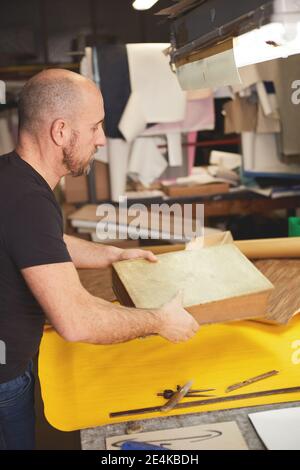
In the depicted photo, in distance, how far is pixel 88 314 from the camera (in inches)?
46.3

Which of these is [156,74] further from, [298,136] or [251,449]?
[251,449]

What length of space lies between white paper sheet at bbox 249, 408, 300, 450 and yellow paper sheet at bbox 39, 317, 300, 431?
0.07 meters

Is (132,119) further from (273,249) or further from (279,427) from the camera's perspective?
(279,427)

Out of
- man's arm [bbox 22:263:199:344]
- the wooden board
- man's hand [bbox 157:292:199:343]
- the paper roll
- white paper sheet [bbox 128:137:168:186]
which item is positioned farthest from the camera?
white paper sheet [bbox 128:137:168:186]

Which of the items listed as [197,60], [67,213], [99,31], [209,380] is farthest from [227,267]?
[99,31]

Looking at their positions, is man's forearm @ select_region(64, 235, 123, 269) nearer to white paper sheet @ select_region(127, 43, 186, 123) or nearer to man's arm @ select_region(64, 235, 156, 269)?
man's arm @ select_region(64, 235, 156, 269)

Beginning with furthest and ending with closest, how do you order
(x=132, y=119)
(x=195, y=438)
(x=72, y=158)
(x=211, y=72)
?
(x=132, y=119) < (x=211, y=72) < (x=72, y=158) < (x=195, y=438)

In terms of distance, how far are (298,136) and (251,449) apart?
2.42 m

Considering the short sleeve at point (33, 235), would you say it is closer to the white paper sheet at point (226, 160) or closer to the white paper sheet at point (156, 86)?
the white paper sheet at point (156, 86)

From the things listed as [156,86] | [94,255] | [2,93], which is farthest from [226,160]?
[94,255]

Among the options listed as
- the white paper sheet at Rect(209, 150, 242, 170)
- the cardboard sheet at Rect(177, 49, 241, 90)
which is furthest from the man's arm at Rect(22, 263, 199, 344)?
the white paper sheet at Rect(209, 150, 242, 170)

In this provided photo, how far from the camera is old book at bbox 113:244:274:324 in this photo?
51.0 inches

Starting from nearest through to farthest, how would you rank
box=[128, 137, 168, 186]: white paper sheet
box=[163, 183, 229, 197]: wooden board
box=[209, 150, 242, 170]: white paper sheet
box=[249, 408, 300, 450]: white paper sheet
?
box=[249, 408, 300, 450]: white paper sheet
box=[163, 183, 229, 197]: wooden board
box=[128, 137, 168, 186]: white paper sheet
box=[209, 150, 242, 170]: white paper sheet

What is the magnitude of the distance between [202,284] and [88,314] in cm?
33
